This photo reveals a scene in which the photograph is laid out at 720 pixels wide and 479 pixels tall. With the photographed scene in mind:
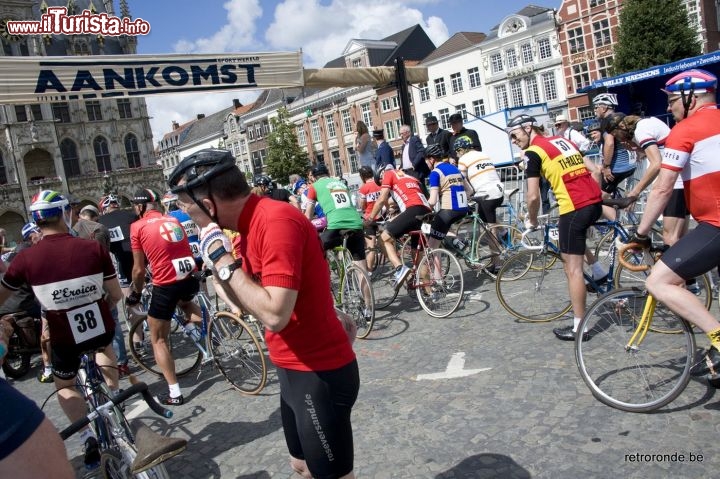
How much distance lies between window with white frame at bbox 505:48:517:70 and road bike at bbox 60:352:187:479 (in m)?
52.9

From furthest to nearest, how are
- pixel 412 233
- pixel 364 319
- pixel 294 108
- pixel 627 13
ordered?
pixel 294 108 < pixel 627 13 < pixel 412 233 < pixel 364 319

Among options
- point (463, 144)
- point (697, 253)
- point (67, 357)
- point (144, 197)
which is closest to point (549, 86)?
point (463, 144)

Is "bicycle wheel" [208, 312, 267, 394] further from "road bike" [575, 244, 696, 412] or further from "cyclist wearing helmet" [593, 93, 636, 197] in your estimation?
"cyclist wearing helmet" [593, 93, 636, 197]

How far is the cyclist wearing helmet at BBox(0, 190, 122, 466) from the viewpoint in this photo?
3961 millimetres

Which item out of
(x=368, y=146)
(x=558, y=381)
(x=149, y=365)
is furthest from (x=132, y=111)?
(x=558, y=381)

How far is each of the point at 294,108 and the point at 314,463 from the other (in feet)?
238

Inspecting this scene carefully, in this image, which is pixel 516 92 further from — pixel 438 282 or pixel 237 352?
pixel 237 352

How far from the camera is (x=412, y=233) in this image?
296 inches

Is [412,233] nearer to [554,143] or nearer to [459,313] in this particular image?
[459,313]

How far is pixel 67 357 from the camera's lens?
4098 millimetres

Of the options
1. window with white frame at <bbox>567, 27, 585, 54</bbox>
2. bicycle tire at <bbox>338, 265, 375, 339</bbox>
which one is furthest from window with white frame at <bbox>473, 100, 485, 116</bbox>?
bicycle tire at <bbox>338, 265, 375, 339</bbox>

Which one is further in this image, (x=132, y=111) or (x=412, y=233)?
(x=132, y=111)

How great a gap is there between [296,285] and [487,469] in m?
1.95

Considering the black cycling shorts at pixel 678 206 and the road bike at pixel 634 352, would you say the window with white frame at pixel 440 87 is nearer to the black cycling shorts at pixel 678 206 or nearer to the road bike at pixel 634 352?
the black cycling shorts at pixel 678 206
